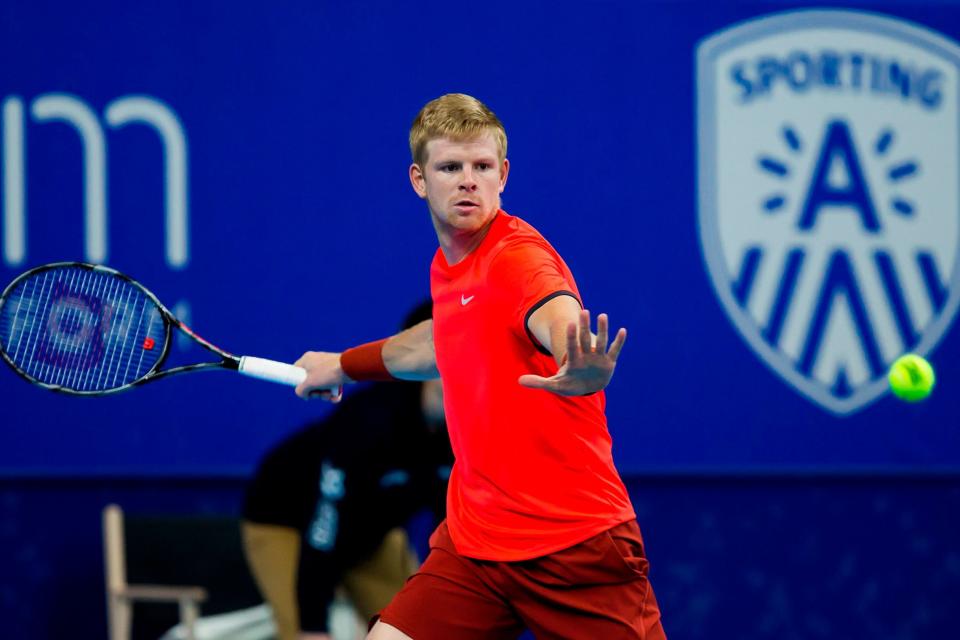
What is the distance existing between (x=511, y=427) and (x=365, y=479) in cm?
162

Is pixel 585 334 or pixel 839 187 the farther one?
pixel 839 187

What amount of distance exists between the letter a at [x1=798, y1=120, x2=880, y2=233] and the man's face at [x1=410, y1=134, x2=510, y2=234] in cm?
343

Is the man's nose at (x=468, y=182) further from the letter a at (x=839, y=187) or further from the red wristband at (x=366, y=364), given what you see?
the letter a at (x=839, y=187)

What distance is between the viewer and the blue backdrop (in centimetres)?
545

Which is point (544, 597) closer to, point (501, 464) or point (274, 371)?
point (501, 464)

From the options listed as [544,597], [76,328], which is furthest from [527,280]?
[76,328]

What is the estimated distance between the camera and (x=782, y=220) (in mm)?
5953

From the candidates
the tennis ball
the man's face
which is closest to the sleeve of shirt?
the man's face

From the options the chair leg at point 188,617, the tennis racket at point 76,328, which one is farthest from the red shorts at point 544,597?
the chair leg at point 188,617

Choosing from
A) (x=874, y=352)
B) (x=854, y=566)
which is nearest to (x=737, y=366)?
(x=874, y=352)

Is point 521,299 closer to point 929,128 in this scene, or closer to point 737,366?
point 737,366

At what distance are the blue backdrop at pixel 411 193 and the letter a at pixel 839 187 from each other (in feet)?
0.05

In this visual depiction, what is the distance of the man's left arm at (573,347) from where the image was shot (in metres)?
2.27

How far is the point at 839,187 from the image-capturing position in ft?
19.7
